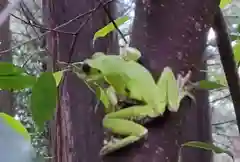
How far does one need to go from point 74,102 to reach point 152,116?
0.46 m

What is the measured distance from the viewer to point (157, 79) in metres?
0.44

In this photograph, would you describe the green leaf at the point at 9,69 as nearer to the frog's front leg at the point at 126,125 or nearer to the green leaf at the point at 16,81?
the green leaf at the point at 16,81

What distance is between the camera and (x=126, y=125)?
449mm

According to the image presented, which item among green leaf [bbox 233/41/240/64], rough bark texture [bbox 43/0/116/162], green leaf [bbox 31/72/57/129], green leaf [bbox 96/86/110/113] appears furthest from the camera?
rough bark texture [bbox 43/0/116/162]

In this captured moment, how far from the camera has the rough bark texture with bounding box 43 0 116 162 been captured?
805 mm

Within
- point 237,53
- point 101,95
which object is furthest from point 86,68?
point 237,53

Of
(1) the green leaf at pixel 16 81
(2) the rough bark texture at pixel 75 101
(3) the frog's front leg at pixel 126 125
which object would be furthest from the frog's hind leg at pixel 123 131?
(2) the rough bark texture at pixel 75 101

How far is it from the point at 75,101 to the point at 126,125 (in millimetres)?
413

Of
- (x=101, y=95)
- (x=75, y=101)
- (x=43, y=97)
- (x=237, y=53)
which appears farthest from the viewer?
(x=75, y=101)

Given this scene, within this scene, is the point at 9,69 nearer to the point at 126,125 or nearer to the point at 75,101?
the point at 126,125

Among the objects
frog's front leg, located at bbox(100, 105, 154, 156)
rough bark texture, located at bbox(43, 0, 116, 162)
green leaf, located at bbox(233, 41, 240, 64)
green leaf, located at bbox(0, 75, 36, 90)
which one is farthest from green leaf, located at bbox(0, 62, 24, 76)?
rough bark texture, located at bbox(43, 0, 116, 162)

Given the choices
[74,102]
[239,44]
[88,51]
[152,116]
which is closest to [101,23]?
[88,51]

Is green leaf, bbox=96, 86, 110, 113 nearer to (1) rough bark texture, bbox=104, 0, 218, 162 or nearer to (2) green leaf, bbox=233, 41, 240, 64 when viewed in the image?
(1) rough bark texture, bbox=104, 0, 218, 162

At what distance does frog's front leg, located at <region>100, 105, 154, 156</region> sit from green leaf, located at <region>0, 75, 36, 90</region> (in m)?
0.10
